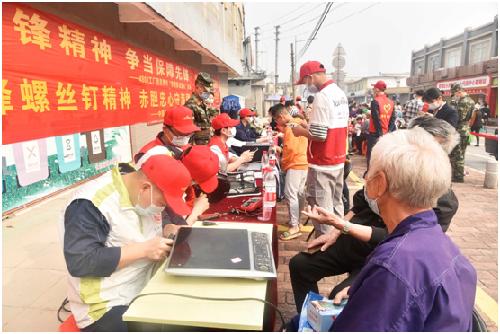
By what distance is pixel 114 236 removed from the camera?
1558 mm

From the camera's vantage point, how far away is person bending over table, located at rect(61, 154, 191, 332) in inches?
56.8

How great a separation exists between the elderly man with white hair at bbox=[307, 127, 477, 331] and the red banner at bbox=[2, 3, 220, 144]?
286 centimetres

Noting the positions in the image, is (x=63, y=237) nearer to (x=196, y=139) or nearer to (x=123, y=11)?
(x=196, y=139)

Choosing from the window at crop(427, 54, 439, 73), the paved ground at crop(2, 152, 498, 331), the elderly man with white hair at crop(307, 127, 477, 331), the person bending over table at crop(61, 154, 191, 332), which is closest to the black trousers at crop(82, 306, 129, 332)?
the person bending over table at crop(61, 154, 191, 332)

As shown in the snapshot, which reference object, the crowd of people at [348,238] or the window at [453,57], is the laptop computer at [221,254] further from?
the window at [453,57]

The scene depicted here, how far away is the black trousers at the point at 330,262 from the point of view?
2.22 metres

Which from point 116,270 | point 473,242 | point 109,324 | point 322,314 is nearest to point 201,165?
point 116,270

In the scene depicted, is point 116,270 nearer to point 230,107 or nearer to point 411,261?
point 411,261

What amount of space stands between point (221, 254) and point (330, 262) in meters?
1.02

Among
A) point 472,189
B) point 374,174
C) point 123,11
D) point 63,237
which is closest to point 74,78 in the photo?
point 123,11

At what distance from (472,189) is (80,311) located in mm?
6742

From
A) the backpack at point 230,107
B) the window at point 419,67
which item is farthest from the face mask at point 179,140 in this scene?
the window at point 419,67

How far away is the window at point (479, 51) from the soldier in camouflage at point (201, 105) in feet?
90.9

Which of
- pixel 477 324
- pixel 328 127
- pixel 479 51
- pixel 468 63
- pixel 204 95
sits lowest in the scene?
pixel 477 324
